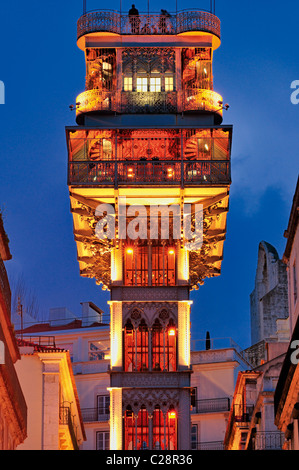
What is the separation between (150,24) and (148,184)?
955cm

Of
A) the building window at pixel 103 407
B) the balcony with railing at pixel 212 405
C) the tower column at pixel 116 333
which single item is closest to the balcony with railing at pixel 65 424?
the tower column at pixel 116 333

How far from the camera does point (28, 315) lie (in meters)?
118

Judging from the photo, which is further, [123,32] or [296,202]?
[123,32]

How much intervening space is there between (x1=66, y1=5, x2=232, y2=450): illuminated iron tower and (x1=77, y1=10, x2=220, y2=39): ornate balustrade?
70mm

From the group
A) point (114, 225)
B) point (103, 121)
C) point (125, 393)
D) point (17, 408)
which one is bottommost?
point (17, 408)

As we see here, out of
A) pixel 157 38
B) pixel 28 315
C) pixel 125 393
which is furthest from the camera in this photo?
pixel 28 315

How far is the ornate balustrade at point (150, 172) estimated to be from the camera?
3056 inches

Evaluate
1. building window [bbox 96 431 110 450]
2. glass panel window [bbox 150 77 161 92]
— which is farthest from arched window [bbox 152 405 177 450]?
building window [bbox 96 431 110 450]

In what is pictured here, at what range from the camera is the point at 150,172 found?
7806 centimetres

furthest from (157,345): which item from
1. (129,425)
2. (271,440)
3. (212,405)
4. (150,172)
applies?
(212,405)

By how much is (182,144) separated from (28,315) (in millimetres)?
42165

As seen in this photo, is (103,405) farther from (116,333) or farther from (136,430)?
A: (136,430)
